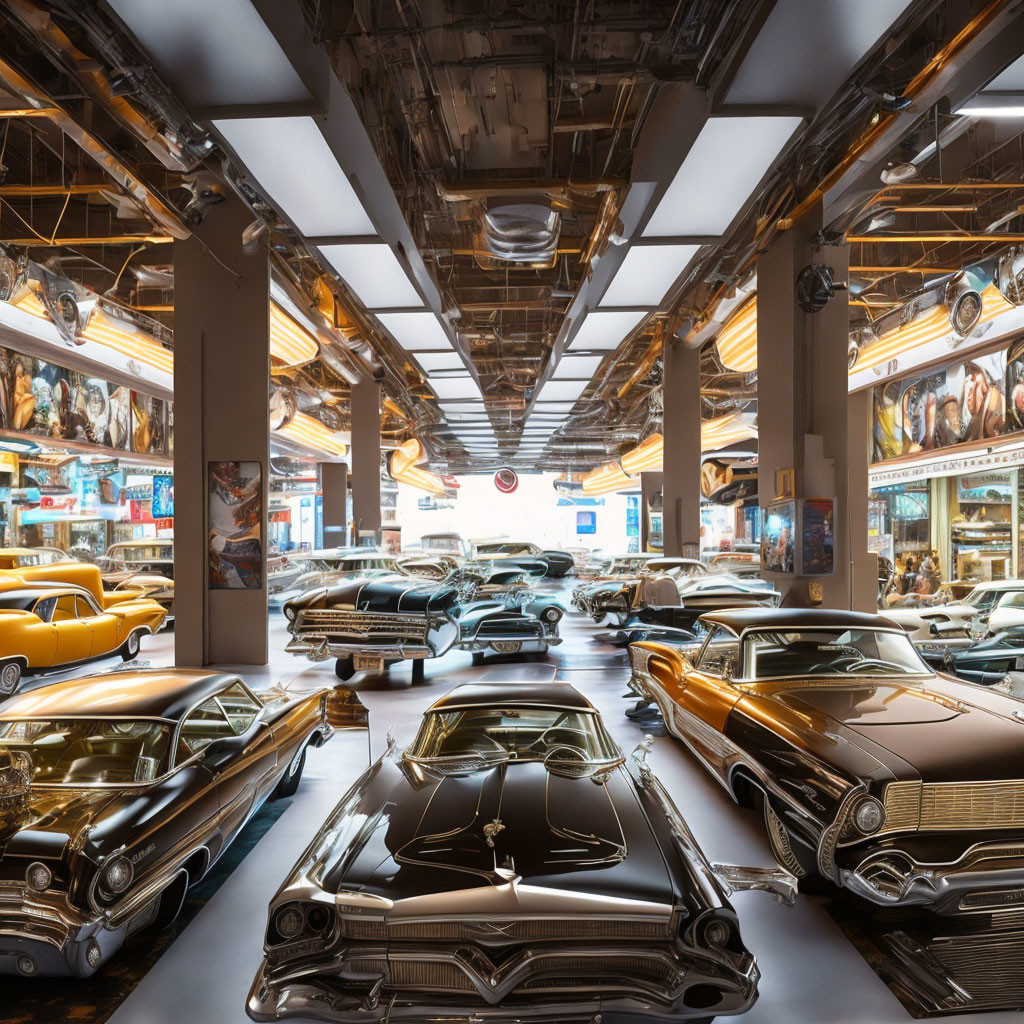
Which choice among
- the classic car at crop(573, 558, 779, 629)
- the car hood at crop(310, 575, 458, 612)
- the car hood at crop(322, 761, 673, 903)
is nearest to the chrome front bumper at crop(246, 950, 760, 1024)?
the car hood at crop(322, 761, 673, 903)

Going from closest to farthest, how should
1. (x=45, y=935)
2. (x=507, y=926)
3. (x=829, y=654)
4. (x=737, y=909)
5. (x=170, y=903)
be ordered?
(x=507, y=926)
(x=45, y=935)
(x=170, y=903)
(x=737, y=909)
(x=829, y=654)

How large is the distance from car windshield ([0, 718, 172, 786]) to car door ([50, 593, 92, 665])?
5344 mm

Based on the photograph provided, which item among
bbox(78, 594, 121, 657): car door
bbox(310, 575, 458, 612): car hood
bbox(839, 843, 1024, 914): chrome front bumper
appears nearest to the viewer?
bbox(839, 843, 1024, 914): chrome front bumper

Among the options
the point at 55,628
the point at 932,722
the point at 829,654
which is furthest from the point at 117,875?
the point at 55,628

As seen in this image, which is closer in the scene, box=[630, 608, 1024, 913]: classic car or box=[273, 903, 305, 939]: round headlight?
box=[273, 903, 305, 939]: round headlight

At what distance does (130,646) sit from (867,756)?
29.9ft

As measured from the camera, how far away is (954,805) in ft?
10.7

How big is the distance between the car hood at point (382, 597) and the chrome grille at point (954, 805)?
5.95 meters

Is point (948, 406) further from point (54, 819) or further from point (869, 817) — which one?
point (54, 819)

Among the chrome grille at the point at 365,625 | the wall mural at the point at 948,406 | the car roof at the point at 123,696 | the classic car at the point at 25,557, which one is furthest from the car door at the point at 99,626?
the wall mural at the point at 948,406

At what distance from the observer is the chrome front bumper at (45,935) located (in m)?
2.67

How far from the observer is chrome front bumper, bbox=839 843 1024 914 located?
10.0ft

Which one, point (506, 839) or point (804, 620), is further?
point (804, 620)

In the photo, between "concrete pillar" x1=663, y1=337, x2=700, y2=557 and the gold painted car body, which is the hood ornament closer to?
the gold painted car body
